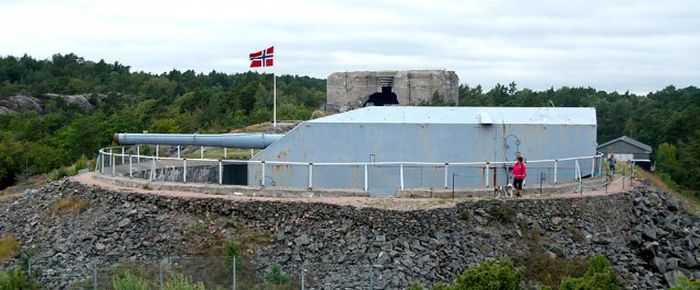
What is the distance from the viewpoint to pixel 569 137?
23281 millimetres

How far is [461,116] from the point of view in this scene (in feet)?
75.4

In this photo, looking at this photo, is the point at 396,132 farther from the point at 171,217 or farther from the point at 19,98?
the point at 19,98

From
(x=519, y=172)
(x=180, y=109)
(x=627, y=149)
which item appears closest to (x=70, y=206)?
(x=519, y=172)

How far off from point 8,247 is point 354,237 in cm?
848

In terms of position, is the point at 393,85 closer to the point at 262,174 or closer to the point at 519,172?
the point at 262,174

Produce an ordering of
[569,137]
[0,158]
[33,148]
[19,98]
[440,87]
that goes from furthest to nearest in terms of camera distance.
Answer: [19,98], [33,148], [0,158], [440,87], [569,137]

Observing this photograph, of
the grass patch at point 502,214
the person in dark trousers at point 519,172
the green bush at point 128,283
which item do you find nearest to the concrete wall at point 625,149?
the person in dark trousers at point 519,172

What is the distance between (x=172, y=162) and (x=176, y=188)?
10.6ft

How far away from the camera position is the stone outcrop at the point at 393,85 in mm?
34594

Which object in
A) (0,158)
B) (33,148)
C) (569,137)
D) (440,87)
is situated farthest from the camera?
(33,148)

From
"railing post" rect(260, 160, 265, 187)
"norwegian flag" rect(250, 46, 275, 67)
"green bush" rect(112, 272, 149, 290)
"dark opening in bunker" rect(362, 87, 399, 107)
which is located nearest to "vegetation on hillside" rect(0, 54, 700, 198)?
"dark opening in bunker" rect(362, 87, 399, 107)

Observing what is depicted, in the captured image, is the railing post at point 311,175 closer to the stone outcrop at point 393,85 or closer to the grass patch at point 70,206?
the grass patch at point 70,206

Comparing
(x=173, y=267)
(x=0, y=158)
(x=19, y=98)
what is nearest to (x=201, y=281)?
(x=173, y=267)

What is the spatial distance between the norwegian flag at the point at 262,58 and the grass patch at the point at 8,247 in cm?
862
